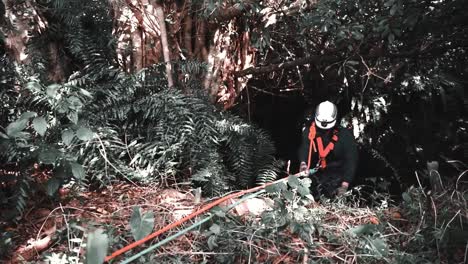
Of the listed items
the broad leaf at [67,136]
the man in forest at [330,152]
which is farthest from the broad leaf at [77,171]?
the man in forest at [330,152]

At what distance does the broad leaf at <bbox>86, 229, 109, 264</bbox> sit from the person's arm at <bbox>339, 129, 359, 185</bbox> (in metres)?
2.48

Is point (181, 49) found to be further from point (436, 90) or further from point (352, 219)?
point (436, 90)

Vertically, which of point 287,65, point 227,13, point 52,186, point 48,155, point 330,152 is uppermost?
point 227,13

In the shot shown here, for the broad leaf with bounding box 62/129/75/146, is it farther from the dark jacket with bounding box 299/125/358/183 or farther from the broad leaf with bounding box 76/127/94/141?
the dark jacket with bounding box 299/125/358/183

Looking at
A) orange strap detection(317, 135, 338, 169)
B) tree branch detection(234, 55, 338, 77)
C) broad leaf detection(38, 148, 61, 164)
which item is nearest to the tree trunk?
tree branch detection(234, 55, 338, 77)

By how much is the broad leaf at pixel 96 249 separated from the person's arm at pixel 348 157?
8.13 ft

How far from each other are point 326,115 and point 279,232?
5.24 feet

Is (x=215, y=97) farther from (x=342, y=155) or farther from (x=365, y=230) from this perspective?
(x=365, y=230)

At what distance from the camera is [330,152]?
3.95m

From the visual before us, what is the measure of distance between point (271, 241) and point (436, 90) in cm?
346

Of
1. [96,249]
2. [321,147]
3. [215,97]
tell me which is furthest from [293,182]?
[215,97]

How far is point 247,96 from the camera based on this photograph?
541 cm

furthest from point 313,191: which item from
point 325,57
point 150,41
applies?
point 150,41

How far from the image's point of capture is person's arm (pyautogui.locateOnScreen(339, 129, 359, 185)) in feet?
12.9
